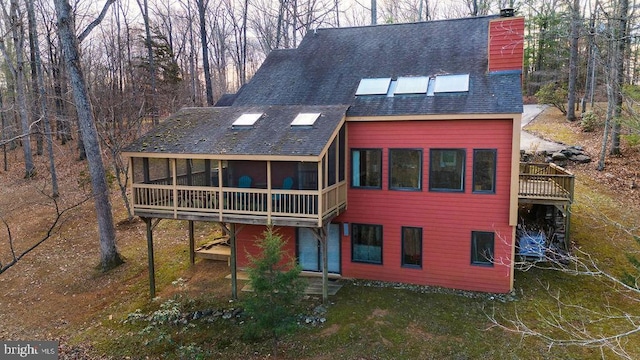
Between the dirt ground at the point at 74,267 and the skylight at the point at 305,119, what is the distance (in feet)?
18.1

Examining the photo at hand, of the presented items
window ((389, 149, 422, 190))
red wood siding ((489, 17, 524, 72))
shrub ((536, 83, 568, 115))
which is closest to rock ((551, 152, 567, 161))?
shrub ((536, 83, 568, 115))

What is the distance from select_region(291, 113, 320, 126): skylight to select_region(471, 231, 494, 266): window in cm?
546

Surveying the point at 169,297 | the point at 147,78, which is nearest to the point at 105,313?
the point at 169,297

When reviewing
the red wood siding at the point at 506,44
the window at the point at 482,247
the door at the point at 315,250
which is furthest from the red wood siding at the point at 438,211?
the red wood siding at the point at 506,44

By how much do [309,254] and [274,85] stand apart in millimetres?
6294

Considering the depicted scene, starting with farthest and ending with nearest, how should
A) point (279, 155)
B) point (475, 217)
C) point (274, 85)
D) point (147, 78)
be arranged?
1. point (147, 78)
2. point (274, 85)
3. point (475, 217)
4. point (279, 155)

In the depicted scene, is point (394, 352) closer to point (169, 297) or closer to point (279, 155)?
point (279, 155)

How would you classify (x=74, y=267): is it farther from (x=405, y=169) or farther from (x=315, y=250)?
(x=405, y=169)

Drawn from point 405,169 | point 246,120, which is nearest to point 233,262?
point 246,120

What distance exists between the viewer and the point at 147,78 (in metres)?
27.2

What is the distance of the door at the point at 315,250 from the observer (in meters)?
13.0

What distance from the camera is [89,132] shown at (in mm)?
14078

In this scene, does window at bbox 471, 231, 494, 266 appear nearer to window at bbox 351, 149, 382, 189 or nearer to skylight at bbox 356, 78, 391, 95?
window at bbox 351, 149, 382, 189

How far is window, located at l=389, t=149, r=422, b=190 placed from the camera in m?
11.9
